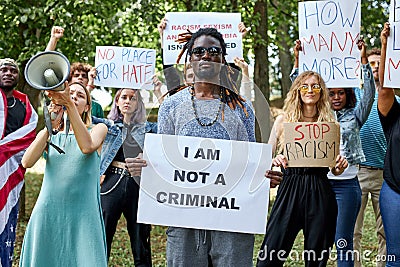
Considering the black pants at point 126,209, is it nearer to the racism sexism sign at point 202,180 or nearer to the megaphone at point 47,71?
the racism sexism sign at point 202,180

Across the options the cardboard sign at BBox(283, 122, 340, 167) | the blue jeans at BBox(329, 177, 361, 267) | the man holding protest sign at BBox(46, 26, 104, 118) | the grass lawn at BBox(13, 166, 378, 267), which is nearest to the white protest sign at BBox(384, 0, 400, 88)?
the cardboard sign at BBox(283, 122, 340, 167)

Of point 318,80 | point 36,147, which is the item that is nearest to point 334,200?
point 318,80

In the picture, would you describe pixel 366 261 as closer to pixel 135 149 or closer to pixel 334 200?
pixel 334 200

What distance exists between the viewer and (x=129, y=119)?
11.9 ft

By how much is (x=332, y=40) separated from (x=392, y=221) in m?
1.60

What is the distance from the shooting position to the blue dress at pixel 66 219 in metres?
3.81

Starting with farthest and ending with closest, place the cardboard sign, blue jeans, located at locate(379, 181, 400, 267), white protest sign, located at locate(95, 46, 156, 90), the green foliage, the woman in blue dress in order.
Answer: the green foliage
white protest sign, located at locate(95, 46, 156, 90)
the cardboard sign
blue jeans, located at locate(379, 181, 400, 267)
the woman in blue dress

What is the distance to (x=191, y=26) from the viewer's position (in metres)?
5.36

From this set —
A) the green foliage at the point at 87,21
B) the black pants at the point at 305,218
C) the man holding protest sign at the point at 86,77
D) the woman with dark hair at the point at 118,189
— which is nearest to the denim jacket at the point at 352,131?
the black pants at the point at 305,218

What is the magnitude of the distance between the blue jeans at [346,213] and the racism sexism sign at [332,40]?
0.79m

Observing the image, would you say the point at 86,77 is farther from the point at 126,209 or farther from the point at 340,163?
the point at 340,163

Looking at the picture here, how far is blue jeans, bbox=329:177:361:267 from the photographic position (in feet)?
15.8

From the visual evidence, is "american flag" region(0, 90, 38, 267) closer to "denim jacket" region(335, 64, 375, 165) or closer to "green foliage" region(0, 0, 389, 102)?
"green foliage" region(0, 0, 389, 102)

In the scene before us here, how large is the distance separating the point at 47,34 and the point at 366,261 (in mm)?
4888
